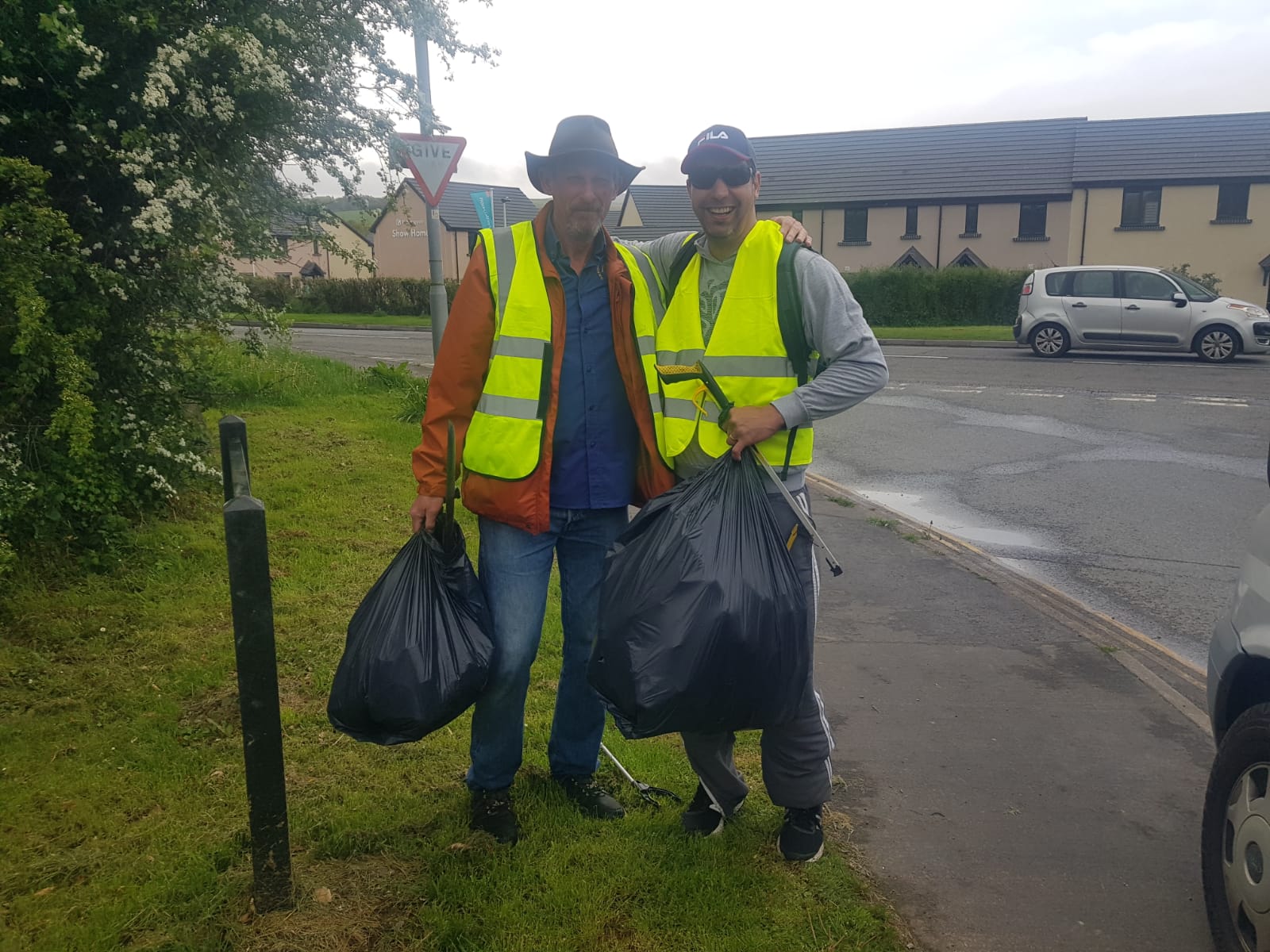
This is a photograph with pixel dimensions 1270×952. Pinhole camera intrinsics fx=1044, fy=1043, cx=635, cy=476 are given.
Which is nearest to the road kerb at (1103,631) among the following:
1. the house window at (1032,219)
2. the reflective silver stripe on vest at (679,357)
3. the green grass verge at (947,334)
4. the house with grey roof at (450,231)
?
the reflective silver stripe on vest at (679,357)

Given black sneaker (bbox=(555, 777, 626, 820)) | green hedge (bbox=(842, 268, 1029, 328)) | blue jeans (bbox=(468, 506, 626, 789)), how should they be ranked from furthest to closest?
1. green hedge (bbox=(842, 268, 1029, 328))
2. black sneaker (bbox=(555, 777, 626, 820))
3. blue jeans (bbox=(468, 506, 626, 789))

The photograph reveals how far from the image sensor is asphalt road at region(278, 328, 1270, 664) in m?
6.09

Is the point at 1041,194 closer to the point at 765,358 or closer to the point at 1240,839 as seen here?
the point at 765,358

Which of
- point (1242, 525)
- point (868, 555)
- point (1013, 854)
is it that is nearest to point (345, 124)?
point (868, 555)

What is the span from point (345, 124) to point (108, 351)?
89.2 inches

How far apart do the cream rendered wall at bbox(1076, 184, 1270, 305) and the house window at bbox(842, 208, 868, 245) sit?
7.23 m

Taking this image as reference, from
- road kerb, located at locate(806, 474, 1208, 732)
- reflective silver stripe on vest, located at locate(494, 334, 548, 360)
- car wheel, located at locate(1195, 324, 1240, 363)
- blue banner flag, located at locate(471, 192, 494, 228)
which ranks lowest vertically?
road kerb, located at locate(806, 474, 1208, 732)

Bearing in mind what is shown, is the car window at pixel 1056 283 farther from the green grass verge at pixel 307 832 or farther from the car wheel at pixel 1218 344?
the green grass verge at pixel 307 832

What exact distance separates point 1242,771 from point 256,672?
228cm

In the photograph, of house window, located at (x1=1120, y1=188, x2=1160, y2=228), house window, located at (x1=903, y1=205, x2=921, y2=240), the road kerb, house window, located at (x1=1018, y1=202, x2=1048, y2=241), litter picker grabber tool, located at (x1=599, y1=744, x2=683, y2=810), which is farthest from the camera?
house window, located at (x1=903, y1=205, x2=921, y2=240)

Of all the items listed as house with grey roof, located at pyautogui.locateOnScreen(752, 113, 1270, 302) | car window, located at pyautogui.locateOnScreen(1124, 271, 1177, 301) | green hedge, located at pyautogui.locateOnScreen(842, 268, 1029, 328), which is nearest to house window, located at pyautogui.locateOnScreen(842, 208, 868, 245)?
house with grey roof, located at pyautogui.locateOnScreen(752, 113, 1270, 302)

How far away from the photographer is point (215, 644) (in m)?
4.25

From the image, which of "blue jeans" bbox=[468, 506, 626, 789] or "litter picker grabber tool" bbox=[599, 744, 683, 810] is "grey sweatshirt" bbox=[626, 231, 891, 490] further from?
"litter picker grabber tool" bbox=[599, 744, 683, 810]

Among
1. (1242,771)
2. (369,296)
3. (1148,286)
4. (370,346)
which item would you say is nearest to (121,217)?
(1242,771)
